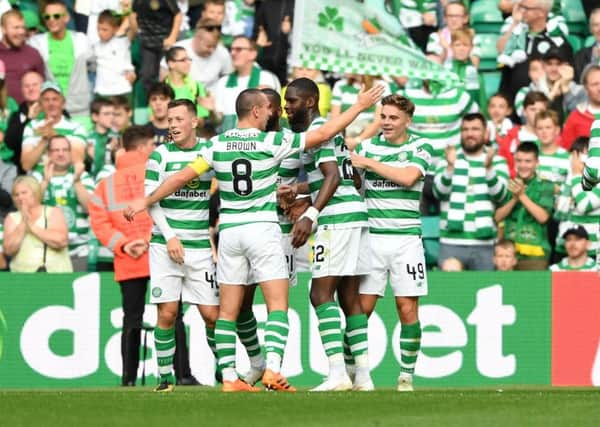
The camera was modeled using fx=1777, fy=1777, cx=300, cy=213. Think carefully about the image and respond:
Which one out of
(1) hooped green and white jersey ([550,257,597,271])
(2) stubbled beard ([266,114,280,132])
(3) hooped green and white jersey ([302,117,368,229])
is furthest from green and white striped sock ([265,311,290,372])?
(1) hooped green and white jersey ([550,257,597,271])

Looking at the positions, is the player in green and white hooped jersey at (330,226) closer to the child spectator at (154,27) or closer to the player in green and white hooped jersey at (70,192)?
the player in green and white hooped jersey at (70,192)

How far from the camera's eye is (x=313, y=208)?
1412 cm

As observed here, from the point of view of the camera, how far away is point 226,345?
14.5 metres

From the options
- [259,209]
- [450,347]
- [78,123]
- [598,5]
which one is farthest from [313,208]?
[598,5]

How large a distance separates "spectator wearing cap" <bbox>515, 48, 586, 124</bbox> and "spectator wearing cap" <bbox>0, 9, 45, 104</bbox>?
6.02 meters

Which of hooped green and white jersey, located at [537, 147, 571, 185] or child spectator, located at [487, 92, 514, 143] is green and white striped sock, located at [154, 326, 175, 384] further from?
child spectator, located at [487, 92, 514, 143]

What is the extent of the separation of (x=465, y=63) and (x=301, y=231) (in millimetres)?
8261

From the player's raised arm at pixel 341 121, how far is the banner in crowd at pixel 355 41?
10.8 ft

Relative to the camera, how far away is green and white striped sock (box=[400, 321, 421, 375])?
1517cm

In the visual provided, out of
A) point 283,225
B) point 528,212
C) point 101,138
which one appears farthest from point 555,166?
point 283,225

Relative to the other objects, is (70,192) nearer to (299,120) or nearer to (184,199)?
(184,199)

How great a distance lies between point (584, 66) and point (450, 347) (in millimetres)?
4872

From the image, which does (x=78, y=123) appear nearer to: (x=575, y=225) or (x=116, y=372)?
(x=116, y=372)

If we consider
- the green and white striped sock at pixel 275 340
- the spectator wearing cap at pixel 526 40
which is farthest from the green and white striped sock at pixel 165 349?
the spectator wearing cap at pixel 526 40
